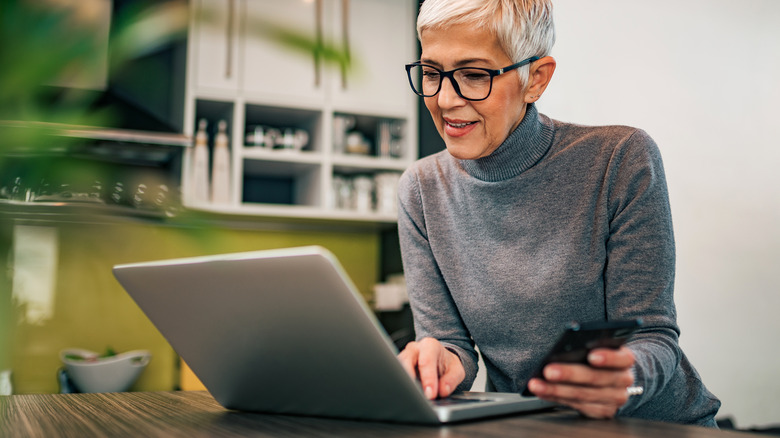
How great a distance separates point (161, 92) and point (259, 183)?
59cm

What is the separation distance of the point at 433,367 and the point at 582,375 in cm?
22

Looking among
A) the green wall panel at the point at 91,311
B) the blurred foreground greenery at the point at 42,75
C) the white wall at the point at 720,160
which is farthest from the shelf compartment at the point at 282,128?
the blurred foreground greenery at the point at 42,75

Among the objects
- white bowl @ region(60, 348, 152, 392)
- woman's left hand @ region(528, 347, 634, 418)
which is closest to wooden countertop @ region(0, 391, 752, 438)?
woman's left hand @ region(528, 347, 634, 418)

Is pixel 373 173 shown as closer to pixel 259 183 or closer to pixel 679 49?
pixel 259 183

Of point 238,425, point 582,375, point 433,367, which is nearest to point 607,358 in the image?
point 582,375

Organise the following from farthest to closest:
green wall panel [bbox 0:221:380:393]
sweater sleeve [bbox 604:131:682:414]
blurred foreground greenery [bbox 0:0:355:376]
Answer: green wall panel [bbox 0:221:380:393] → sweater sleeve [bbox 604:131:682:414] → blurred foreground greenery [bbox 0:0:355:376]

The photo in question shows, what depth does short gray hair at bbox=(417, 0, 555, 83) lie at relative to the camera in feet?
3.28

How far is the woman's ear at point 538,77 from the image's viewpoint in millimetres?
1087

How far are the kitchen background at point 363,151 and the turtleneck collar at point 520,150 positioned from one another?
1.19 m

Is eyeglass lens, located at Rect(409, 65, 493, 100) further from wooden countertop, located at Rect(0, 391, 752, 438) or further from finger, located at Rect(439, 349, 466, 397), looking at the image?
wooden countertop, located at Rect(0, 391, 752, 438)

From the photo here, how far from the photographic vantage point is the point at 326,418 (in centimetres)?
68

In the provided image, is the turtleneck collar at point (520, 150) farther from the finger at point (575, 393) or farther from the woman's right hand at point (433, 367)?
the finger at point (575, 393)

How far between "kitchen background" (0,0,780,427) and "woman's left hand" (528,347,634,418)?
1.71 metres

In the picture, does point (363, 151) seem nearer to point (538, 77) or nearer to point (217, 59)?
point (217, 59)
